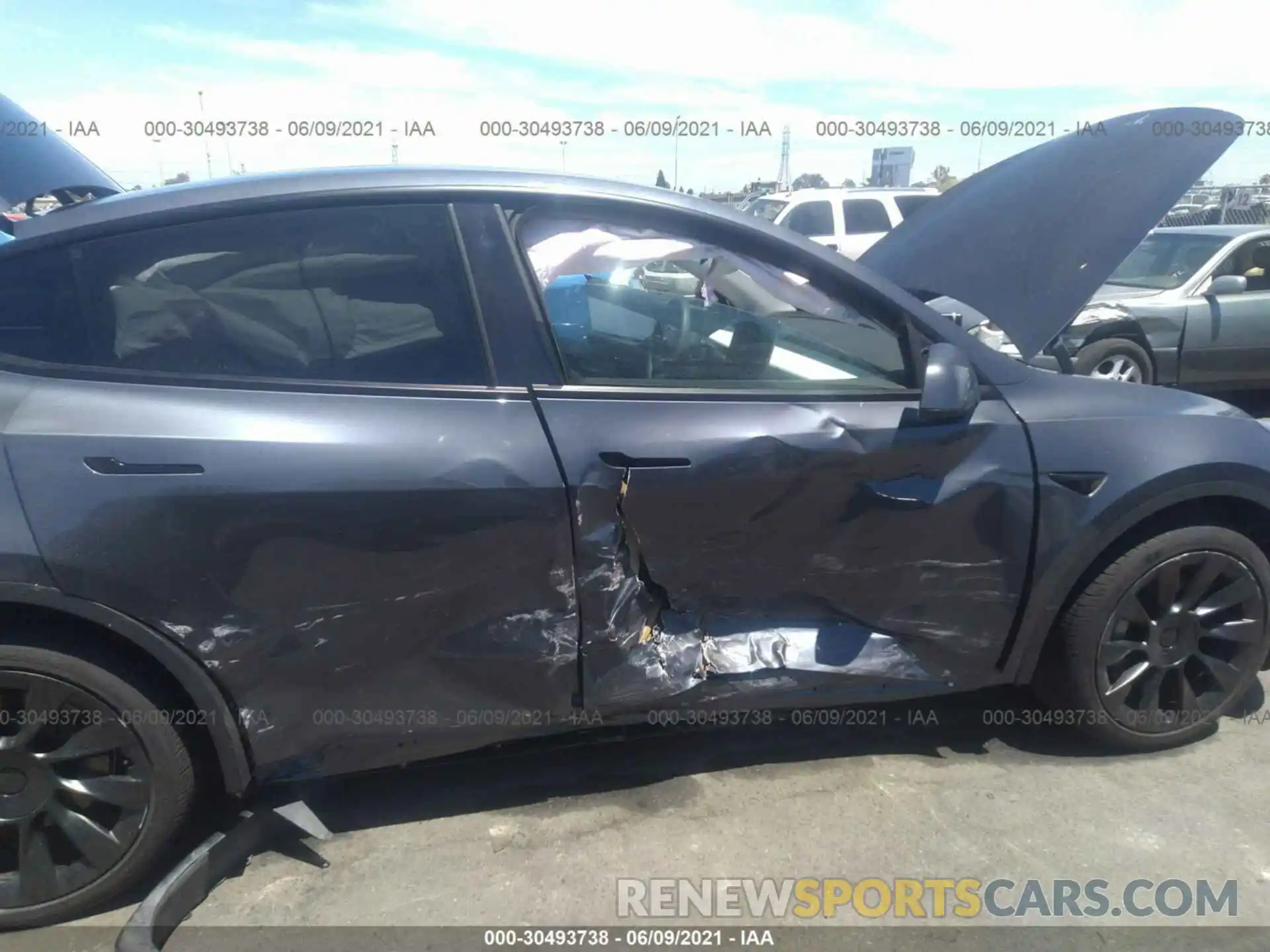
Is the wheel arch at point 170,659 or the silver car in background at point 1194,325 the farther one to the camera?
the silver car in background at point 1194,325

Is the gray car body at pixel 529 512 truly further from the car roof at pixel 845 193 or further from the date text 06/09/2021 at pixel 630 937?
the car roof at pixel 845 193

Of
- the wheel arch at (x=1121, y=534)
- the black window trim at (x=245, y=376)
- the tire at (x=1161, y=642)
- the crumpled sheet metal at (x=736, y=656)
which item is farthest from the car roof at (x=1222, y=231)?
the black window trim at (x=245, y=376)

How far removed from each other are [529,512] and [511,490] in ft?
0.23

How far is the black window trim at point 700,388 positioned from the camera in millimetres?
2367

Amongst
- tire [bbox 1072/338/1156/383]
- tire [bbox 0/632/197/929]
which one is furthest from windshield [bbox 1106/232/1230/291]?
tire [bbox 0/632/197/929]

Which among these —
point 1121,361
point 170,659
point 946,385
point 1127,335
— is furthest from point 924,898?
point 1127,335

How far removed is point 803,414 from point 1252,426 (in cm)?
151

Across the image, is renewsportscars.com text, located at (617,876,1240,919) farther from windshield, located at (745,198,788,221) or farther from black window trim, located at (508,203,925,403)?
windshield, located at (745,198,788,221)

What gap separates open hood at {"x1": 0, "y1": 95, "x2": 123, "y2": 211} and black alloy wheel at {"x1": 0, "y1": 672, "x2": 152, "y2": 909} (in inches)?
59.7

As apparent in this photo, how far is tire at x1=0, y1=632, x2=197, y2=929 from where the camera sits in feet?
7.01

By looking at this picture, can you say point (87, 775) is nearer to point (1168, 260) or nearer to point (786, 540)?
point (786, 540)

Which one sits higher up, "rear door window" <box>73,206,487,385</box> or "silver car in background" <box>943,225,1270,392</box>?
"rear door window" <box>73,206,487,385</box>

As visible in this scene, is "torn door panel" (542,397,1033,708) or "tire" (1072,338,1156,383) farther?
"tire" (1072,338,1156,383)

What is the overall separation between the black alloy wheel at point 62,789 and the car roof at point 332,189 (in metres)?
1.12
